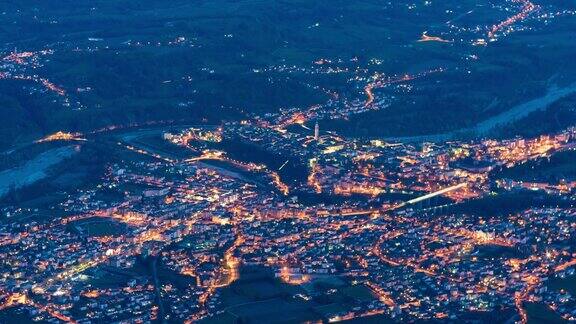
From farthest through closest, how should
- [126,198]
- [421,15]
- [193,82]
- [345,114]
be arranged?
[421,15]
[193,82]
[345,114]
[126,198]

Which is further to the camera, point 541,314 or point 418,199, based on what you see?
point 418,199

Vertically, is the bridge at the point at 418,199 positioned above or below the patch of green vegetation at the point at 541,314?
above

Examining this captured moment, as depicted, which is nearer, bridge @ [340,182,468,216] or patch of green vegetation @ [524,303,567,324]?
patch of green vegetation @ [524,303,567,324]

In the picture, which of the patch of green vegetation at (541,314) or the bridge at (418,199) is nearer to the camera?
the patch of green vegetation at (541,314)

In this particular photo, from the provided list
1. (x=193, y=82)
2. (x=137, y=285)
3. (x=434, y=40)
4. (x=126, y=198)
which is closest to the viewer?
(x=137, y=285)

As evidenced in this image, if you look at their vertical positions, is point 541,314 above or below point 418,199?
below

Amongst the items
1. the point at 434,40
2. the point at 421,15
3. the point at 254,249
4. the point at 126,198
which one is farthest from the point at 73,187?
the point at 421,15

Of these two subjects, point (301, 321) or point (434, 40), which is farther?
point (434, 40)

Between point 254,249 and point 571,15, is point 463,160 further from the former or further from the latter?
point 571,15

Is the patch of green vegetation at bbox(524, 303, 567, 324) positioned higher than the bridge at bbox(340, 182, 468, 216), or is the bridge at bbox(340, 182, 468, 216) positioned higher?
the bridge at bbox(340, 182, 468, 216)
